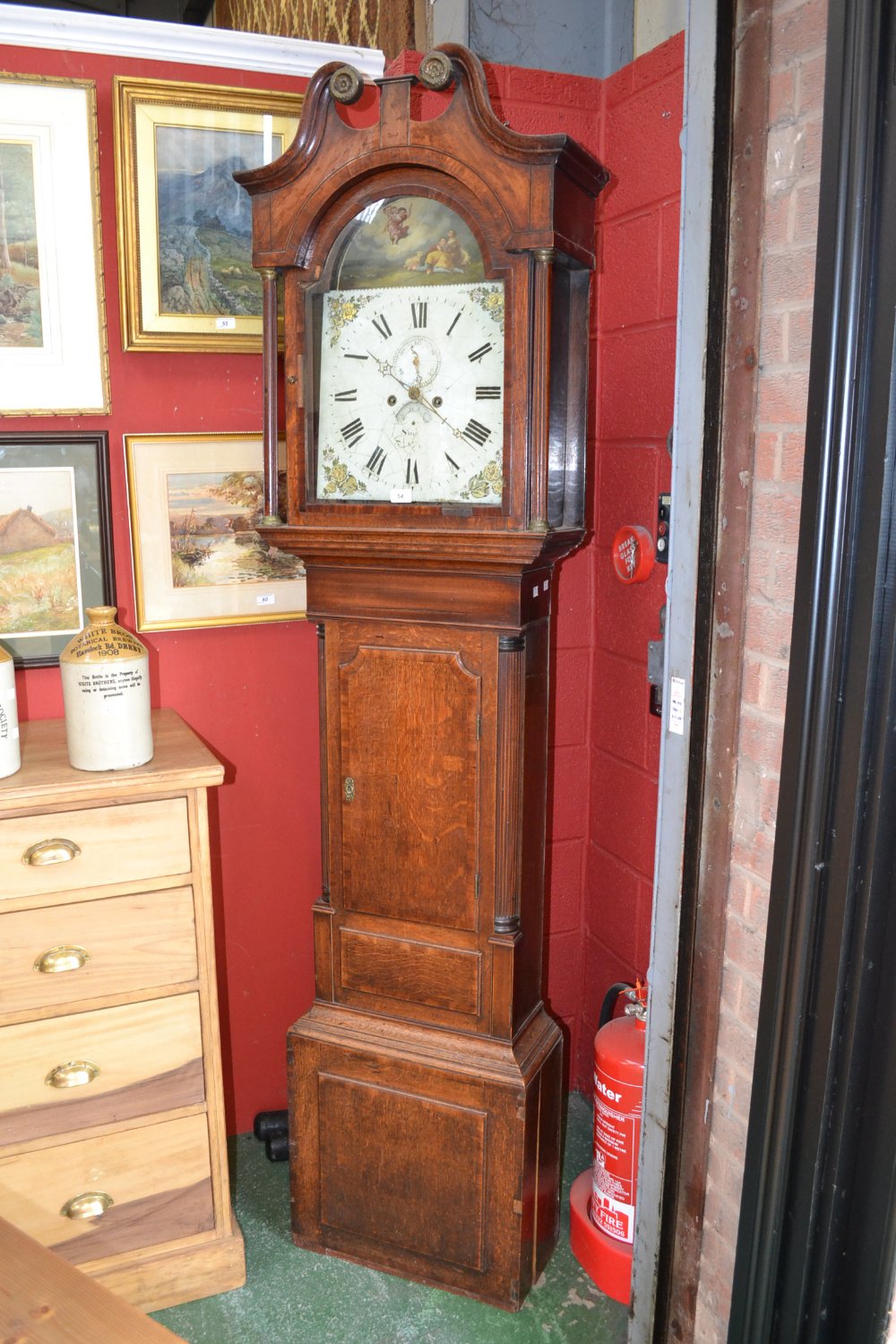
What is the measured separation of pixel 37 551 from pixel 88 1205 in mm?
1228

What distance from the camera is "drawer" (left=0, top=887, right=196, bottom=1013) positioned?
1.82 metres

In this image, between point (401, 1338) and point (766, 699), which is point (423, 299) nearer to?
point (766, 699)

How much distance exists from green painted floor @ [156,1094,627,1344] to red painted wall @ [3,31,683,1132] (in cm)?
46

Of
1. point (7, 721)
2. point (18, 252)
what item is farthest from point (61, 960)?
point (18, 252)

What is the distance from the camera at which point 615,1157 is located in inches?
77.9

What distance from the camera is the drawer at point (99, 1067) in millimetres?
1843

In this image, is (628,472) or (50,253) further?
(628,472)

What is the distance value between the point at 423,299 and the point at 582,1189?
174 centimetres

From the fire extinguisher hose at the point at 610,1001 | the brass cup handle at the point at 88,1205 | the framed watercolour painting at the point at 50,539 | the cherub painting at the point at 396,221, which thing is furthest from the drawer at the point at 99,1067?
the cherub painting at the point at 396,221

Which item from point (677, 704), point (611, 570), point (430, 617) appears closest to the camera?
point (677, 704)

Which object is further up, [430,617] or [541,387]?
[541,387]

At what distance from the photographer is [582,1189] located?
2150 millimetres

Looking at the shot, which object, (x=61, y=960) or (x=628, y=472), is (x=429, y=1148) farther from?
(x=628, y=472)

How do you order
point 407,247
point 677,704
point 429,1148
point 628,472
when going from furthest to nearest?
point 628,472
point 429,1148
point 407,247
point 677,704
